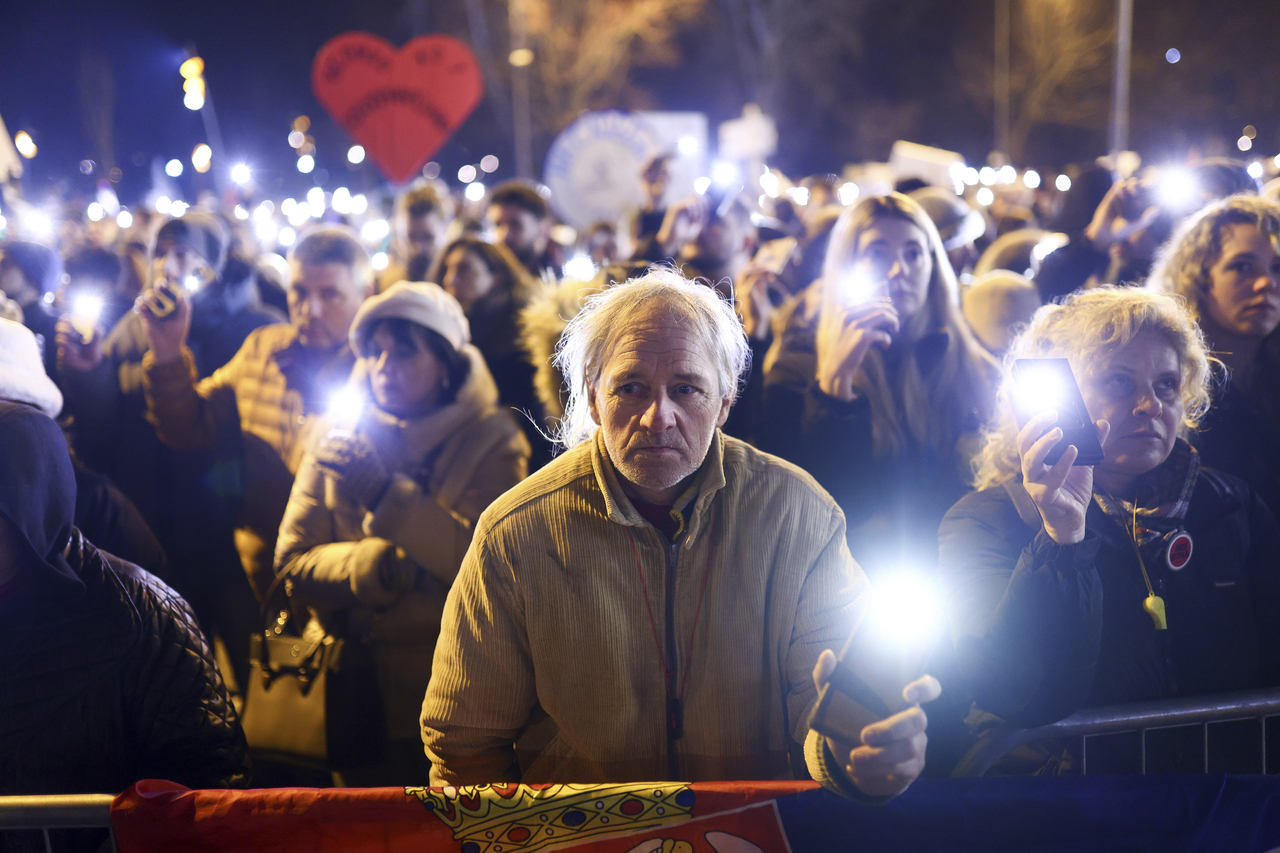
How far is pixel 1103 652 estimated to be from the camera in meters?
2.31

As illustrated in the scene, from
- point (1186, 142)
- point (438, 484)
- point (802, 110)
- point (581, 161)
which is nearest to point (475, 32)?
point (802, 110)

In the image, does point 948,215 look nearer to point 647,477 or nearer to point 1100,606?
point 1100,606

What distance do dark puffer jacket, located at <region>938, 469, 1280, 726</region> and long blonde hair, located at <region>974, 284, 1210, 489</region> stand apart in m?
0.14

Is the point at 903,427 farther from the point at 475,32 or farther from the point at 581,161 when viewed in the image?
the point at 475,32

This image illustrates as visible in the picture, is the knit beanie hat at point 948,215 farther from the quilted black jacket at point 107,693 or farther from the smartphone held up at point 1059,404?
the quilted black jacket at point 107,693

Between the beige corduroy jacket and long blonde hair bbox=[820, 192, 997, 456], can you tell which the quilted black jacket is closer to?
the beige corduroy jacket

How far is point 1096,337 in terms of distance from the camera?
237cm

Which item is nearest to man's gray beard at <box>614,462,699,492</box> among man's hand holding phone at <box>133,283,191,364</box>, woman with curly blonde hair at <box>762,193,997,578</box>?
woman with curly blonde hair at <box>762,193,997,578</box>

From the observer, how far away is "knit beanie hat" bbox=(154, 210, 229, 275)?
5.09 metres

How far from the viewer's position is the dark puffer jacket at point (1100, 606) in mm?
2020

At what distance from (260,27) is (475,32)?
819cm

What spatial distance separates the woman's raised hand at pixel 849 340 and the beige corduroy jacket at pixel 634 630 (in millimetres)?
1233

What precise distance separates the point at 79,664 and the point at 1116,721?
229cm

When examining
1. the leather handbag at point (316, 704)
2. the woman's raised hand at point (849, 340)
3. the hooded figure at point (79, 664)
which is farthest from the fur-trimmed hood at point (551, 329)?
the hooded figure at point (79, 664)
